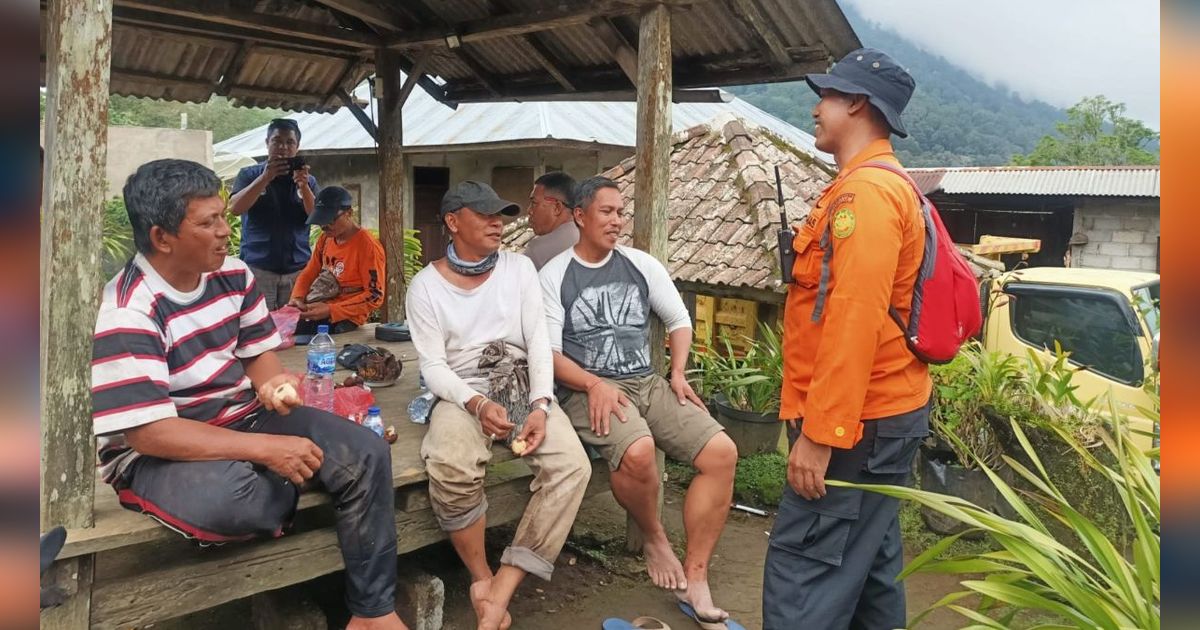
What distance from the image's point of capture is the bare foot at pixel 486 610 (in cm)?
317

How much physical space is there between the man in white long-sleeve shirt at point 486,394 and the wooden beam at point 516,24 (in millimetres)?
1400

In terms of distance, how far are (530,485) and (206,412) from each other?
137cm

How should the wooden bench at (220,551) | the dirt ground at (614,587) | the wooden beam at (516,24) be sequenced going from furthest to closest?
the wooden beam at (516,24) < the dirt ground at (614,587) < the wooden bench at (220,551)

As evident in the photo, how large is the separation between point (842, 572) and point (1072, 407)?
308 cm

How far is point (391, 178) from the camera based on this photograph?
21.7ft

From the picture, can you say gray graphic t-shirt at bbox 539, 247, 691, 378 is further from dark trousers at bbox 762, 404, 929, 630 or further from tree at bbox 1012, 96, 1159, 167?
tree at bbox 1012, 96, 1159, 167

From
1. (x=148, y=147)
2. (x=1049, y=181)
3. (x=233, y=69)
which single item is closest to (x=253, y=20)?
(x=233, y=69)

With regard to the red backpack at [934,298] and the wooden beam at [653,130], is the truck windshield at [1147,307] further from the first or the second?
the red backpack at [934,298]

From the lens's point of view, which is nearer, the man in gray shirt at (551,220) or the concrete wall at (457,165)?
the man in gray shirt at (551,220)

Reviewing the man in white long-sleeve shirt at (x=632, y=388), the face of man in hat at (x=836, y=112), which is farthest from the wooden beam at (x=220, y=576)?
the face of man in hat at (x=836, y=112)

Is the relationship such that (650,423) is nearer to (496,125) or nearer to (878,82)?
(878,82)

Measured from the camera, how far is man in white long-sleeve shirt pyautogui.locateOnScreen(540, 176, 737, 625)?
362 centimetres

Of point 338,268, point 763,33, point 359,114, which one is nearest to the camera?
point 763,33
